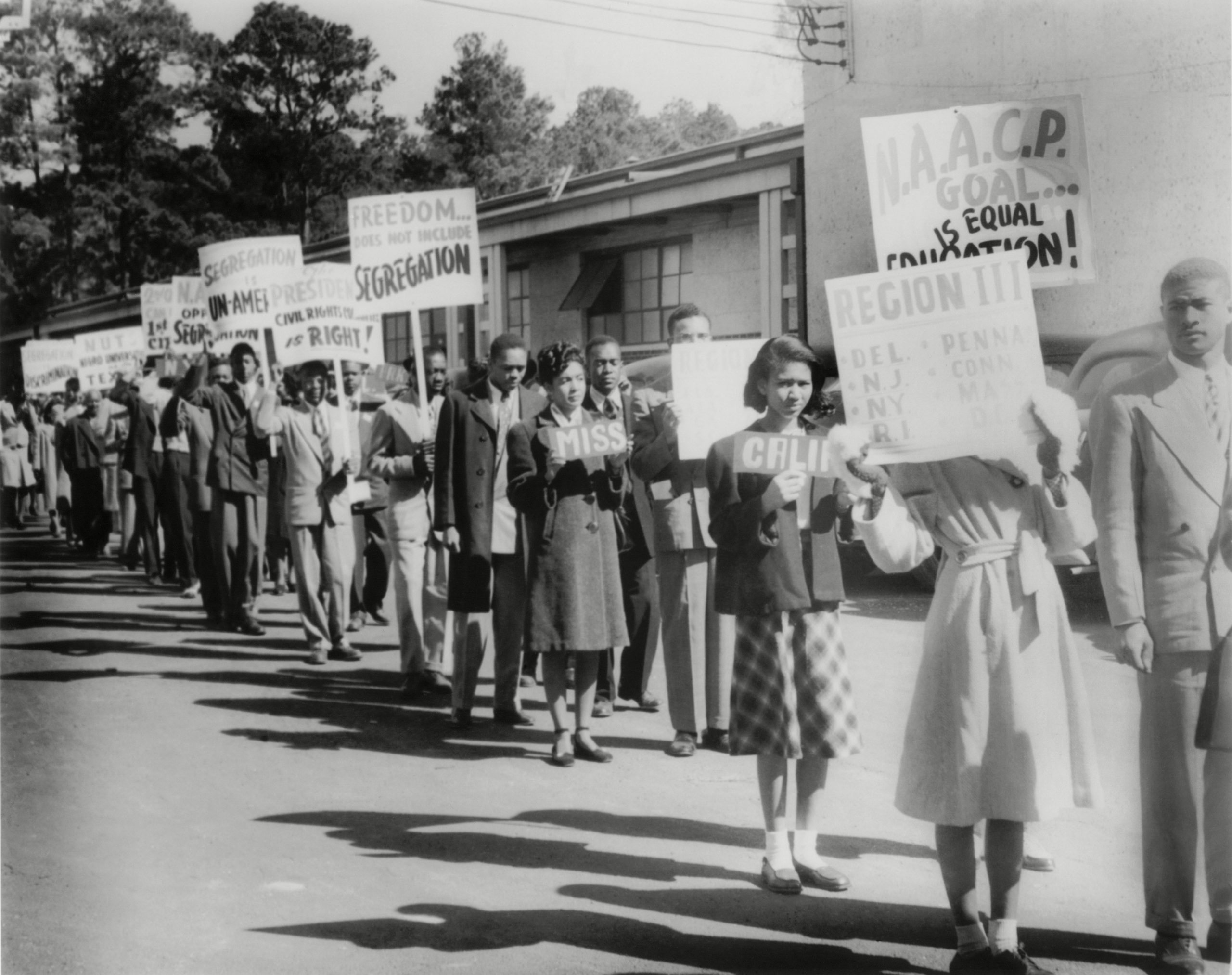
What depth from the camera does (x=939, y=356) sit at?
414 centimetres

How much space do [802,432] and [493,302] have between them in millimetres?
16668

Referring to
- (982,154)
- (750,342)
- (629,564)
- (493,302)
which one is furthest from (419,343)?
(493,302)

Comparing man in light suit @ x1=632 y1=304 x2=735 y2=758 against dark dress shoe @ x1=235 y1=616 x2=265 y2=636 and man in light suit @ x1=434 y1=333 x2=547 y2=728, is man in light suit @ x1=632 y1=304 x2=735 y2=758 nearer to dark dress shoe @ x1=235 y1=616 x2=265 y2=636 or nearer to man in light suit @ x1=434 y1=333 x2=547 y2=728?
man in light suit @ x1=434 y1=333 x2=547 y2=728

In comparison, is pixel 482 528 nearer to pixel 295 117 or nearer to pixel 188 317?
pixel 295 117

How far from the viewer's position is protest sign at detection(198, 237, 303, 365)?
11.6 meters

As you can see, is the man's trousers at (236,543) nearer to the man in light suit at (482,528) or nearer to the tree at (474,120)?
the tree at (474,120)

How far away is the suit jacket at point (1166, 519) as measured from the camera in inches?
162

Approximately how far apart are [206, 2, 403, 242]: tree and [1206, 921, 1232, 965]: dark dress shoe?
4.78m

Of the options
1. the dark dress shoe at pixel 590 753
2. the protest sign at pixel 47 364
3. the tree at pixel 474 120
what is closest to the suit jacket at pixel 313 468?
the tree at pixel 474 120

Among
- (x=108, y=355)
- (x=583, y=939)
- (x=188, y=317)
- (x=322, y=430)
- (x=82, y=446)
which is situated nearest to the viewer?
(x=583, y=939)

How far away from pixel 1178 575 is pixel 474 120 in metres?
7.19

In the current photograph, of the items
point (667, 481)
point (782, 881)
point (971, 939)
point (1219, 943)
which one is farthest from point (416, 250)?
point (1219, 943)

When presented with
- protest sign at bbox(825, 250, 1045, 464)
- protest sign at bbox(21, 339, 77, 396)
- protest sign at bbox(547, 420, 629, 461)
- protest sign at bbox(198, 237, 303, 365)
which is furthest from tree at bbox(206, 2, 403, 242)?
protest sign at bbox(21, 339, 77, 396)

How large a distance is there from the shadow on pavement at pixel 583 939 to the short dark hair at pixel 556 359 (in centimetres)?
280
